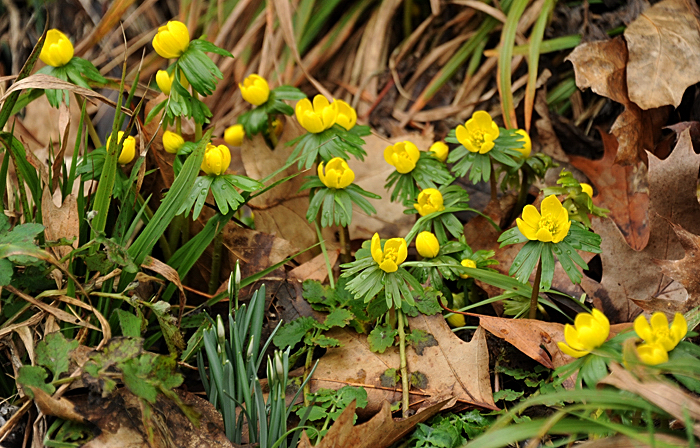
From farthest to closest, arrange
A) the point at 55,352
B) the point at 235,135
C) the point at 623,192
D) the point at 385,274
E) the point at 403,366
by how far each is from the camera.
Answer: the point at 235,135, the point at 623,192, the point at 403,366, the point at 385,274, the point at 55,352

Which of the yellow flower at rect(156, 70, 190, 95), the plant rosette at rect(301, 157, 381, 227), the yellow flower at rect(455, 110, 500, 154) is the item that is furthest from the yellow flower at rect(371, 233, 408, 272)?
the yellow flower at rect(156, 70, 190, 95)

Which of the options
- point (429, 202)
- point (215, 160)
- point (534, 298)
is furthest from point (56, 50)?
point (534, 298)

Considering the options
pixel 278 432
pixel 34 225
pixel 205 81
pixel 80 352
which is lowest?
pixel 278 432

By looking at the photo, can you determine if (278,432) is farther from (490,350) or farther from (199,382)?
(490,350)

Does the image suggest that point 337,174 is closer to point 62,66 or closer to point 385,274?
point 385,274

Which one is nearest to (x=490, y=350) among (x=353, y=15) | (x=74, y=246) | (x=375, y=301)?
(x=375, y=301)

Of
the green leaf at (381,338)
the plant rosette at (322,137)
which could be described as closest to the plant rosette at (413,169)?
the plant rosette at (322,137)
